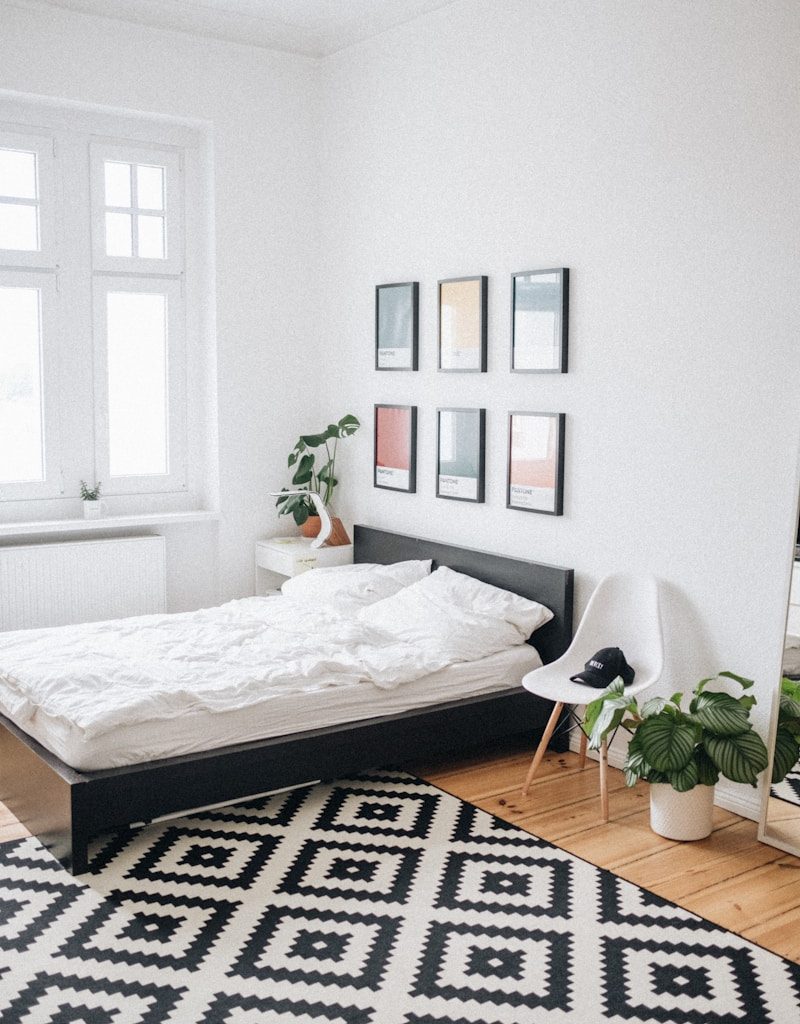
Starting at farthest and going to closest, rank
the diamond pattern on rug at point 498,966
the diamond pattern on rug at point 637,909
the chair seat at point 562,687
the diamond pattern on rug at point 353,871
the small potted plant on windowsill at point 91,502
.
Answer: the small potted plant on windowsill at point 91,502 < the chair seat at point 562,687 < the diamond pattern on rug at point 353,871 < the diamond pattern on rug at point 637,909 < the diamond pattern on rug at point 498,966

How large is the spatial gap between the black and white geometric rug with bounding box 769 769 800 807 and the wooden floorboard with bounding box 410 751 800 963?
0.16m

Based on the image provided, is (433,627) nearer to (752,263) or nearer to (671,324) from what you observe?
(671,324)

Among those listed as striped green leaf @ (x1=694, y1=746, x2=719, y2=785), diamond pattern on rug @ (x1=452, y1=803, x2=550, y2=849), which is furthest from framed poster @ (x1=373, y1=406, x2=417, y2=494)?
striped green leaf @ (x1=694, y1=746, x2=719, y2=785)

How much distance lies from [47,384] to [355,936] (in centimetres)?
318

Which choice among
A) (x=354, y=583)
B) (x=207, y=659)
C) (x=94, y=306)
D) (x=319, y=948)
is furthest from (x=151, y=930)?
(x=94, y=306)

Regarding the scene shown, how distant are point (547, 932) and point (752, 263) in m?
2.12

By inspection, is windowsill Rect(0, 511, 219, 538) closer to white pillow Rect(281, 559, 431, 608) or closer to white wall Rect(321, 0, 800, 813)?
white pillow Rect(281, 559, 431, 608)

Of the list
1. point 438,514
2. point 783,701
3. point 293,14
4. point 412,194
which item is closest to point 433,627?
point 438,514

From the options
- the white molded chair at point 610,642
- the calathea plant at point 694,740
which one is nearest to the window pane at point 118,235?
the white molded chair at point 610,642

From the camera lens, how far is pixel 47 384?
4.95 m

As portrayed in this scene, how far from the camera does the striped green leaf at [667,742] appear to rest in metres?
3.20

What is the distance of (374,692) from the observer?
365 centimetres

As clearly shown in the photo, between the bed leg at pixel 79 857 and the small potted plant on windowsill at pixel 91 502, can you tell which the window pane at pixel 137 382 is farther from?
the bed leg at pixel 79 857

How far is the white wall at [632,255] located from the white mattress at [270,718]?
503 millimetres
